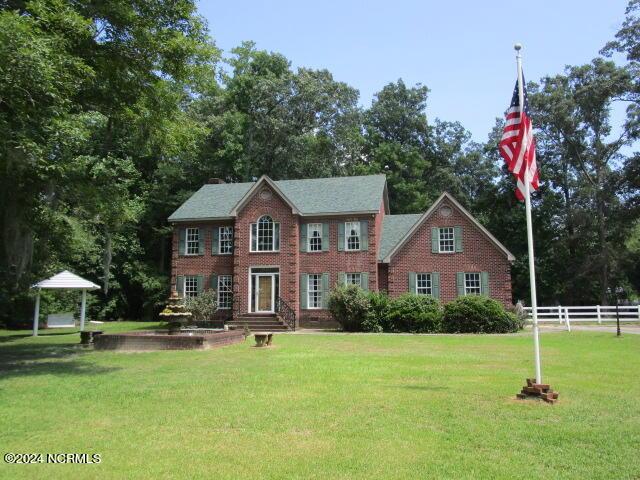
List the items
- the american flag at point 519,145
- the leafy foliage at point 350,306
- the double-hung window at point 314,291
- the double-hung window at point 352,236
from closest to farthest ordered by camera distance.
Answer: the american flag at point 519,145 → the leafy foliage at point 350,306 → the double-hung window at point 352,236 → the double-hung window at point 314,291

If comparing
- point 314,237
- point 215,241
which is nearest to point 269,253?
point 314,237

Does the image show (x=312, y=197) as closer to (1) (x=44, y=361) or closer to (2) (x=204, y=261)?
(2) (x=204, y=261)

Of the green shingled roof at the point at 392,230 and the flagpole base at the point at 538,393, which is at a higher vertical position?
the green shingled roof at the point at 392,230

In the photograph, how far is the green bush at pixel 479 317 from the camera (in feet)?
77.7

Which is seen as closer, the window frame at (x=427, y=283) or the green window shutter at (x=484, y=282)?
the green window shutter at (x=484, y=282)

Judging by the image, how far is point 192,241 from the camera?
103 feet

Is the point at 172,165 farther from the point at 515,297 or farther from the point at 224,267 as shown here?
the point at 515,297

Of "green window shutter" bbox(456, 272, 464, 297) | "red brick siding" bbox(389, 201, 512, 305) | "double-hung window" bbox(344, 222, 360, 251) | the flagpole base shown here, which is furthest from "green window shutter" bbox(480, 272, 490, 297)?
the flagpole base

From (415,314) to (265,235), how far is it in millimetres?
9563

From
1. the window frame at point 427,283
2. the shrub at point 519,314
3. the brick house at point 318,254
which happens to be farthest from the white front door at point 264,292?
the shrub at point 519,314

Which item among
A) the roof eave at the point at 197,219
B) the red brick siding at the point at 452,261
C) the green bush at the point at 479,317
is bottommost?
the green bush at the point at 479,317

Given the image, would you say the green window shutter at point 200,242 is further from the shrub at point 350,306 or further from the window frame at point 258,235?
the shrub at point 350,306

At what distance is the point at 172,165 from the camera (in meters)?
39.6

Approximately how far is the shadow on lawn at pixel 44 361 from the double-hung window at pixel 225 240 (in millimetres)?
12329
